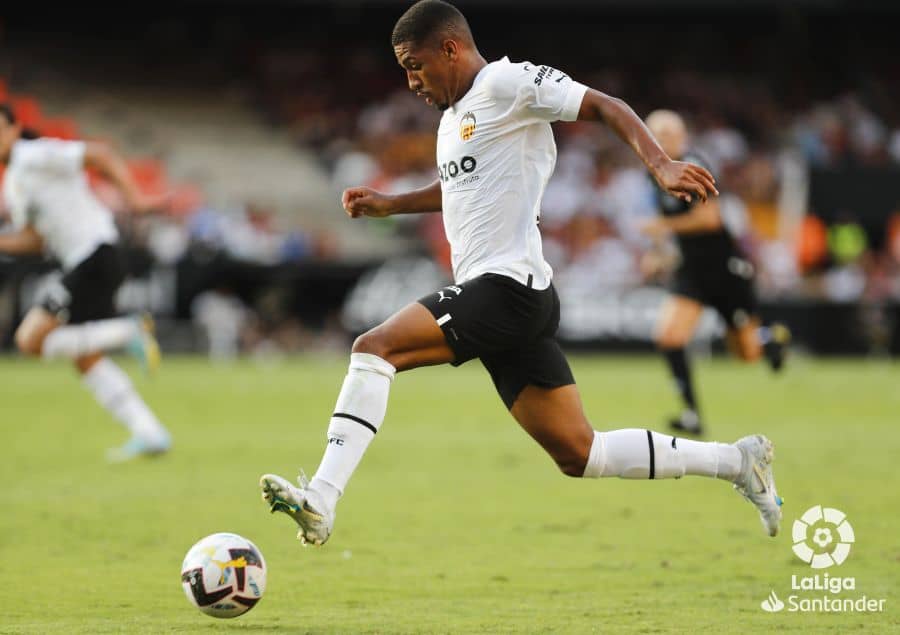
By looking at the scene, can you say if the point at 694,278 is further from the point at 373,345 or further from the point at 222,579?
the point at 222,579

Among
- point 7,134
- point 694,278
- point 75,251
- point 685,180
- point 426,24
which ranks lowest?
point 685,180

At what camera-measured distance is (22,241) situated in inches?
428

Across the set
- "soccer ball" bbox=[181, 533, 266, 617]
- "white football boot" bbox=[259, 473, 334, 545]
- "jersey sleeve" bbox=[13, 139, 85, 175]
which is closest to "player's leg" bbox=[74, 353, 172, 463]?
"jersey sleeve" bbox=[13, 139, 85, 175]

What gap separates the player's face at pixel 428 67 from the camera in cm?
557

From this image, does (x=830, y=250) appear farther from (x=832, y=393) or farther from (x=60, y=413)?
(x=60, y=413)

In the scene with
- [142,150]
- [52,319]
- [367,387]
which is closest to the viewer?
[367,387]

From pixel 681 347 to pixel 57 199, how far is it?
5699 mm

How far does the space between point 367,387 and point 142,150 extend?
2545cm

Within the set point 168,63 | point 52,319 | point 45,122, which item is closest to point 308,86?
point 168,63

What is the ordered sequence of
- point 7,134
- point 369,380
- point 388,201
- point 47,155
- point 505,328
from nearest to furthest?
1. point 369,380
2. point 505,328
3. point 388,201
4. point 7,134
5. point 47,155

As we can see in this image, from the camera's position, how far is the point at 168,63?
3297 cm

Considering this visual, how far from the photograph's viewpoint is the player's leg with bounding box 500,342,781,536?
5797 millimetres

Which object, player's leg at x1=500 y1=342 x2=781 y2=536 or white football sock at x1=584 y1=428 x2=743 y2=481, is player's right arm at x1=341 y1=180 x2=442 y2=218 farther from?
white football sock at x1=584 y1=428 x2=743 y2=481

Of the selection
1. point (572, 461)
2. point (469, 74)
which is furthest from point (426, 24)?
point (572, 461)
